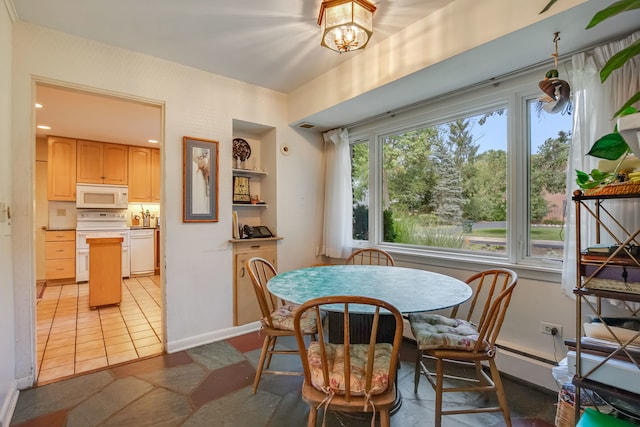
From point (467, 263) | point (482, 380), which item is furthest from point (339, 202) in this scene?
point (482, 380)

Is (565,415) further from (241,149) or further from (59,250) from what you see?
(59,250)

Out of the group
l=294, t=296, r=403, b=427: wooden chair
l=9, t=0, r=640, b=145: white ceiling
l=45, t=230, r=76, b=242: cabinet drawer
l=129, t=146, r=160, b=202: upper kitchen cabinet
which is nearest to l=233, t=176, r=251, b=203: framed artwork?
l=9, t=0, r=640, b=145: white ceiling

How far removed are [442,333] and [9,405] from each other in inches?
101

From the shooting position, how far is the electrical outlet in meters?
1.92

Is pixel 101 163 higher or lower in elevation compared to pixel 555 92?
higher

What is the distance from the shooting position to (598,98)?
1701 mm

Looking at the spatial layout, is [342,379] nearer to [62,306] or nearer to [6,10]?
[6,10]

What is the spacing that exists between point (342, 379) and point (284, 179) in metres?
2.37

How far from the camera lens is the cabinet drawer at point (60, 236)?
4891 mm

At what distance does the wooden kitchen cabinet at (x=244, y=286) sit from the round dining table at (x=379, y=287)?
40.3 inches

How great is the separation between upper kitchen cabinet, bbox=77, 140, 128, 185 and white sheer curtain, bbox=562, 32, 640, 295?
633 cm

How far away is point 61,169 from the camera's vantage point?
4.95 metres

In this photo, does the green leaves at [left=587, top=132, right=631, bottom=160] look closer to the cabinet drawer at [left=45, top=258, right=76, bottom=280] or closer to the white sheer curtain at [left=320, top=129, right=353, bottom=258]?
the white sheer curtain at [left=320, top=129, right=353, bottom=258]

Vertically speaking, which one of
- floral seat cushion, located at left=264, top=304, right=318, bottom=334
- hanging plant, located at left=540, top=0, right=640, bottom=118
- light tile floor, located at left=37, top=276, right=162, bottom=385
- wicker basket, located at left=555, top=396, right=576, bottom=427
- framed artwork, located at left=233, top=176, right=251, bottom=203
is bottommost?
light tile floor, located at left=37, top=276, right=162, bottom=385
